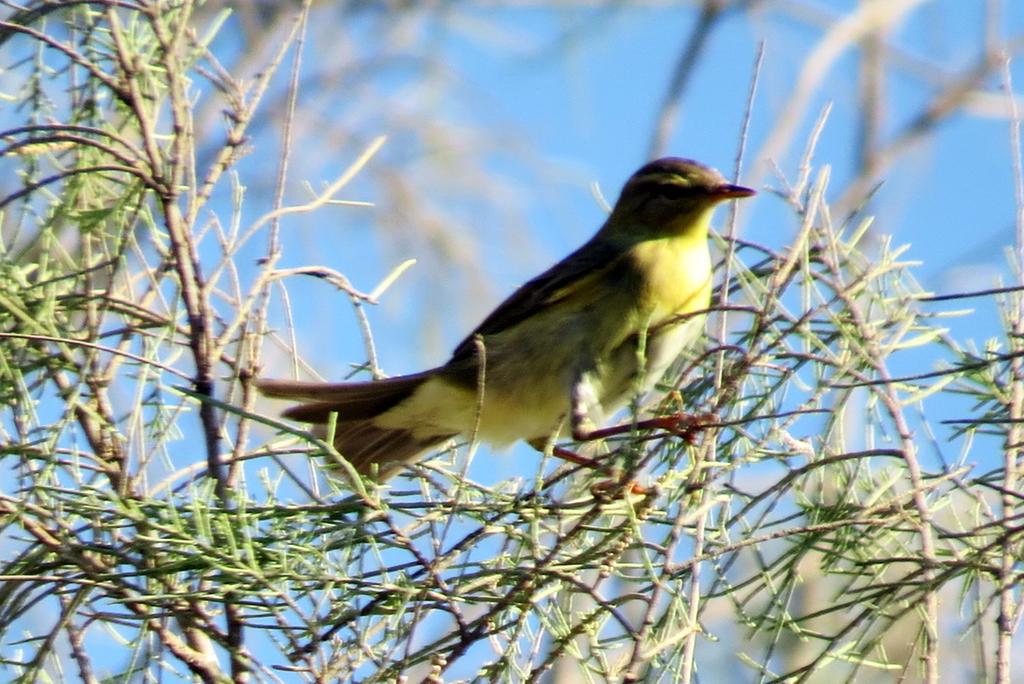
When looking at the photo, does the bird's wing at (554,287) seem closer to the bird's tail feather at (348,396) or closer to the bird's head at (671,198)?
the bird's head at (671,198)

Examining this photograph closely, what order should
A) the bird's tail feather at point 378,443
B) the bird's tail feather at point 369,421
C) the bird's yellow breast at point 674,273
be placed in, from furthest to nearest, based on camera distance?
the bird's tail feather at point 378,443
the bird's yellow breast at point 674,273
the bird's tail feather at point 369,421

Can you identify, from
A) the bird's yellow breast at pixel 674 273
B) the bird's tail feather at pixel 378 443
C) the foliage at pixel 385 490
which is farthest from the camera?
the bird's tail feather at pixel 378 443

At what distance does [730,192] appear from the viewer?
3.42 meters

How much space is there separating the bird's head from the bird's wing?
12cm

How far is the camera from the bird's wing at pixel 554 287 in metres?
3.70

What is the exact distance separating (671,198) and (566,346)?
A: 1.70 ft

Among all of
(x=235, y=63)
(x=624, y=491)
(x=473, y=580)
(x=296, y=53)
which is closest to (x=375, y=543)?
(x=473, y=580)

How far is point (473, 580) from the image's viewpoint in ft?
7.41

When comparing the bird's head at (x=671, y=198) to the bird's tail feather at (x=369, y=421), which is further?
the bird's head at (x=671, y=198)

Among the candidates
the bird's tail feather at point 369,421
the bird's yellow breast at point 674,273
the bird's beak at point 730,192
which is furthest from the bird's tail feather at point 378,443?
the bird's beak at point 730,192

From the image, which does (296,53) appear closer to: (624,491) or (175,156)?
(175,156)

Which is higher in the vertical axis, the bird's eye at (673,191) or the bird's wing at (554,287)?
the bird's eye at (673,191)

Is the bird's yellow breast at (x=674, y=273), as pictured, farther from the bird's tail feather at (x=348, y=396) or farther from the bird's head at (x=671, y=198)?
the bird's tail feather at (x=348, y=396)

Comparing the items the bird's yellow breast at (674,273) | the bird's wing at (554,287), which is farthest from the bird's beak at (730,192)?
the bird's wing at (554,287)
